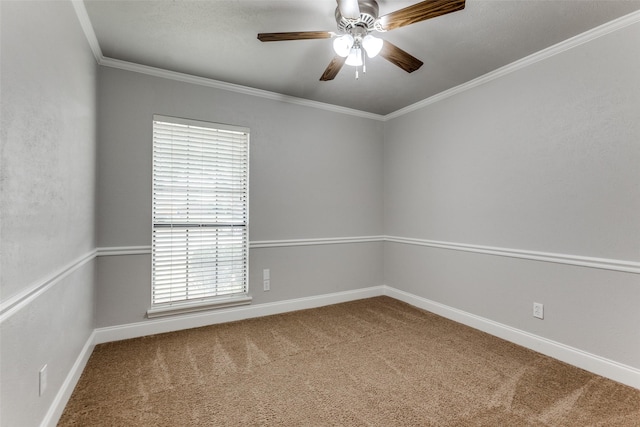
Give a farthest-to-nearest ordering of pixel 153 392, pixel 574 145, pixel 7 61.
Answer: pixel 574 145
pixel 153 392
pixel 7 61

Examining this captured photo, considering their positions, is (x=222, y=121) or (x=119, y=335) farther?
A: (x=222, y=121)

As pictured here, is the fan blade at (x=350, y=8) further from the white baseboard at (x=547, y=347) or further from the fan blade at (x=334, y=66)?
Answer: the white baseboard at (x=547, y=347)

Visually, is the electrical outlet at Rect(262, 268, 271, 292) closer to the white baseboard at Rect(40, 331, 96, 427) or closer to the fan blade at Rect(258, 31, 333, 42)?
the white baseboard at Rect(40, 331, 96, 427)

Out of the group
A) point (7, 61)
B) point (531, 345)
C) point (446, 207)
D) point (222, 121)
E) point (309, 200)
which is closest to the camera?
point (7, 61)

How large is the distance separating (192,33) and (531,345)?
368 centimetres

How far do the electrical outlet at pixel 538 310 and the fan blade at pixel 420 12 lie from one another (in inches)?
91.7

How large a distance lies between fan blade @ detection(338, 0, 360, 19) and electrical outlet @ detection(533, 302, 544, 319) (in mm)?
2600

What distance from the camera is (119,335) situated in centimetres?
273

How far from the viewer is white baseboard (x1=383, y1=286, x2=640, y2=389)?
208 centimetres

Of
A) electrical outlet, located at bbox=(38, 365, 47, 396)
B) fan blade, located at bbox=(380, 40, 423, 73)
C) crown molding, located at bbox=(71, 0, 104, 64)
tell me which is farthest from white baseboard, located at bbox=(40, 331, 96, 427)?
fan blade, located at bbox=(380, 40, 423, 73)

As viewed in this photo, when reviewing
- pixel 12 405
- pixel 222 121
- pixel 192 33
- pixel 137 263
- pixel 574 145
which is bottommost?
pixel 12 405

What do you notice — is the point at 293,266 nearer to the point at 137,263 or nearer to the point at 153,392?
the point at 137,263

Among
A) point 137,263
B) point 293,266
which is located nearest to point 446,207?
point 293,266

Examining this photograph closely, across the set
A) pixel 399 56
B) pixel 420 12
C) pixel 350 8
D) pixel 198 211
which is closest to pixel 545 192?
pixel 399 56
